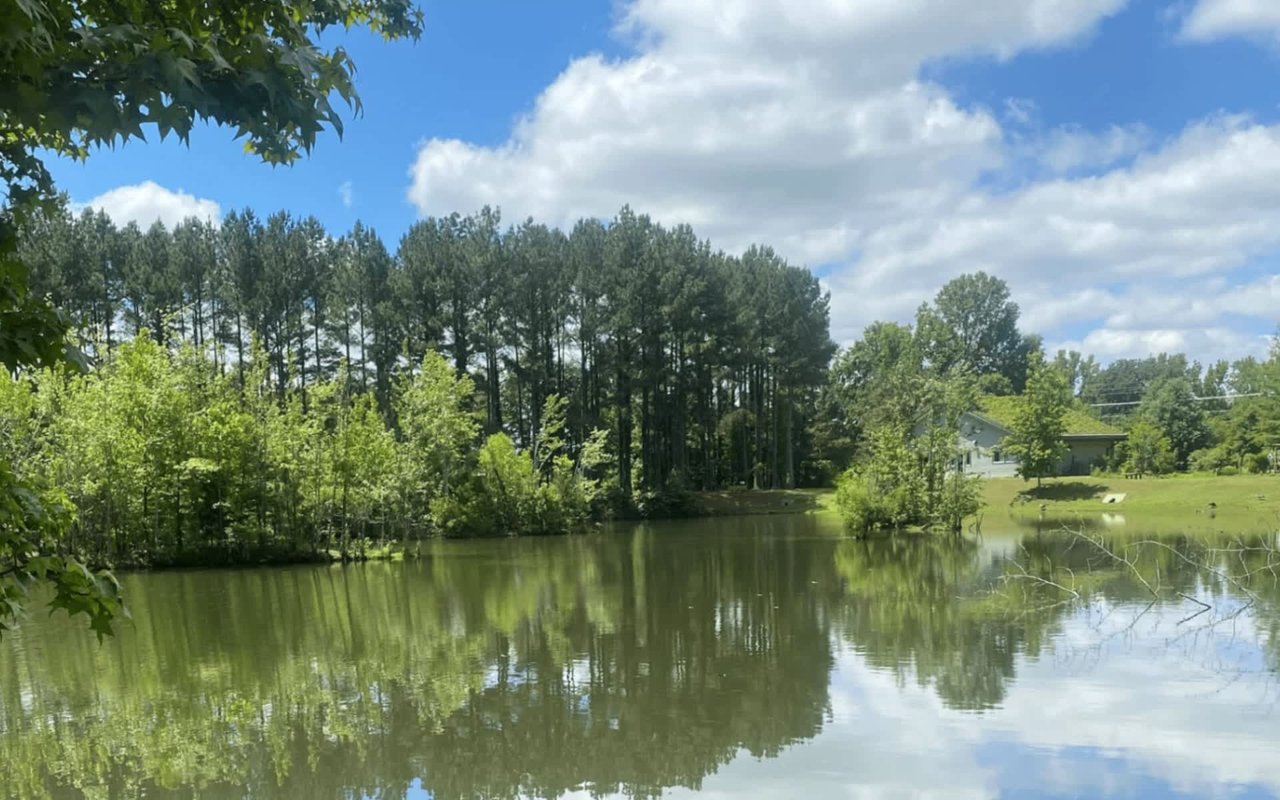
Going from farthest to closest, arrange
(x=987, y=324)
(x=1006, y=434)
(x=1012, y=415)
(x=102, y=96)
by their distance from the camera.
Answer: (x=987, y=324), (x=1006, y=434), (x=1012, y=415), (x=102, y=96)

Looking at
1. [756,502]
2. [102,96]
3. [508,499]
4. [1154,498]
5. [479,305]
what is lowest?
[1154,498]

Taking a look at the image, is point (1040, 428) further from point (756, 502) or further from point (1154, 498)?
point (756, 502)

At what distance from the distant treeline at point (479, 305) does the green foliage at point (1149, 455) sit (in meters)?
20.5

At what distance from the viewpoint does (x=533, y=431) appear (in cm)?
4912

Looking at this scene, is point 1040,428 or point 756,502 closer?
point 1040,428

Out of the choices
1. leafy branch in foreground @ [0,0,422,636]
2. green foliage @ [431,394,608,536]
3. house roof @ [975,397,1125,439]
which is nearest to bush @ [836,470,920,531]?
green foliage @ [431,394,608,536]

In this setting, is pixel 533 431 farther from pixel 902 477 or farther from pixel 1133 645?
pixel 1133 645

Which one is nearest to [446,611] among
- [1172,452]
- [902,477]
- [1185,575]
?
[1185,575]

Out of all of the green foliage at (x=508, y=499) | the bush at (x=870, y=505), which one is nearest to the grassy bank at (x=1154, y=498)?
the bush at (x=870, y=505)

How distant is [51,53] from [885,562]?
21701mm

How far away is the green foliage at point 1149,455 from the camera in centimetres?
4878

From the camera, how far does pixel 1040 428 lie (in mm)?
45062

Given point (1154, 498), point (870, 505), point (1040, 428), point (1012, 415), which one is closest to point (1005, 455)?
point (1012, 415)

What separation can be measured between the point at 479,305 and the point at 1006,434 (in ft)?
99.6
